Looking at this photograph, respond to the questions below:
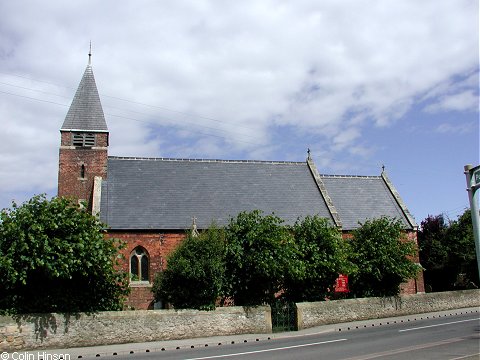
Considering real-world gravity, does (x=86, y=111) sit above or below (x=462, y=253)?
above

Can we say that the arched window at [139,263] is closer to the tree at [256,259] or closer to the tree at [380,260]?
the tree at [256,259]

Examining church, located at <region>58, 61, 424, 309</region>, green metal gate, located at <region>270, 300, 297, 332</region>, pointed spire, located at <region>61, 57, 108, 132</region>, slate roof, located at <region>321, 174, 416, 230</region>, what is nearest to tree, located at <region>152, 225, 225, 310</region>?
green metal gate, located at <region>270, 300, 297, 332</region>

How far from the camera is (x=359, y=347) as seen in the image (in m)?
14.3

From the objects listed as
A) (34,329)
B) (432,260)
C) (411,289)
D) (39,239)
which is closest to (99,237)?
(39,239)

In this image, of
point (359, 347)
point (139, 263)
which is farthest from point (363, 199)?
point (359, 347)

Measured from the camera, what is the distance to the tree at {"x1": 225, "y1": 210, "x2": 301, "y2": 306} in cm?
2130

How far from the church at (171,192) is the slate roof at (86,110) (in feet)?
0.24

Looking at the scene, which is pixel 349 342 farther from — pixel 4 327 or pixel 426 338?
pixel 4 327

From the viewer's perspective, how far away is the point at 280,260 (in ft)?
70.6

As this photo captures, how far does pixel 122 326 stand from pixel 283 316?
7677 millimetres

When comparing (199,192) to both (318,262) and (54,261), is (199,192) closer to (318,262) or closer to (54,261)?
(318,262)

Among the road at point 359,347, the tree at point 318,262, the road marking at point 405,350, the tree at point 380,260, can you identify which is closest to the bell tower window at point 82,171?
the tree at point 318,262

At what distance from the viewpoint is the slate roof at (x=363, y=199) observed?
35969 millimetres

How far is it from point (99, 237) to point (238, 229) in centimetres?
704
